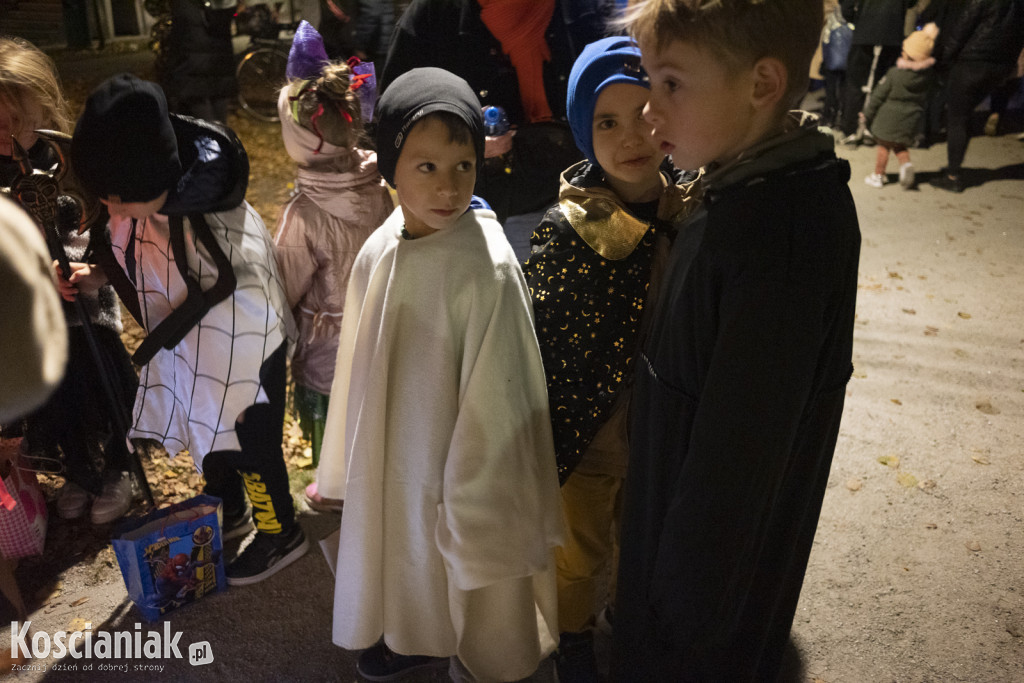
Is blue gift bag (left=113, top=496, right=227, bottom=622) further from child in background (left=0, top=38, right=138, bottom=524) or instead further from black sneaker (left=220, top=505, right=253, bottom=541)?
child in background (left=0, top=38, right=138, bottom=524)

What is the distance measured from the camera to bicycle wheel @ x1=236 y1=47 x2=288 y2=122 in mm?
5284

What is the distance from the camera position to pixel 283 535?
106 inches

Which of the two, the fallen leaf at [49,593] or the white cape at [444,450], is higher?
the white cape at [444,450]

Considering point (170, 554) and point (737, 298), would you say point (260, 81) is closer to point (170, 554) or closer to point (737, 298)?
point (170, 554)

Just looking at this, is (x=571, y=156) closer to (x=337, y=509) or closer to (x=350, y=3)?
(x=350, y=3)

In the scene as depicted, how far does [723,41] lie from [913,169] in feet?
23.1

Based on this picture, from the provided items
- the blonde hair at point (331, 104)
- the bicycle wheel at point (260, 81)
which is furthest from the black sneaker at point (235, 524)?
the bicycle wheel at point (260, 81)

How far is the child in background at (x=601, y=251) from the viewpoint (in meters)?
1.77

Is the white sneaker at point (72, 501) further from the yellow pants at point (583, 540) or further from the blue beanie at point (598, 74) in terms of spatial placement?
the blue beanie at point (598, 74)

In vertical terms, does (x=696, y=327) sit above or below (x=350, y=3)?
below

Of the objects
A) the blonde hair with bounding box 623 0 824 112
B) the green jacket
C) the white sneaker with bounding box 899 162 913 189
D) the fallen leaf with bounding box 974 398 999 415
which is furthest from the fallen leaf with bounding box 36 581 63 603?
the green jacket

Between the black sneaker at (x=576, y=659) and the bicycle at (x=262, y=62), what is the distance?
2.79m

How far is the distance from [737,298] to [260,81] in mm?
6964

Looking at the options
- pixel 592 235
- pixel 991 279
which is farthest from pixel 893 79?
pixel 592 235
